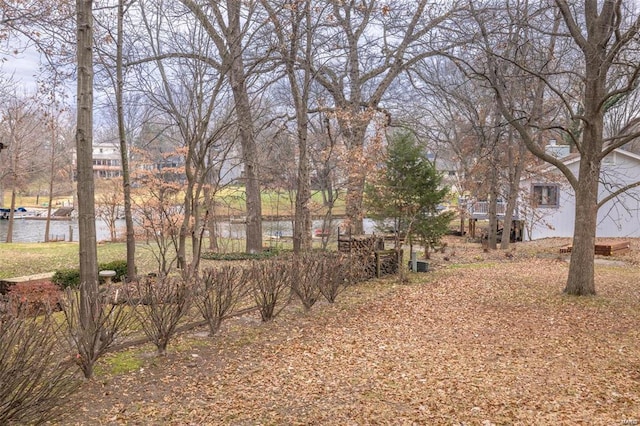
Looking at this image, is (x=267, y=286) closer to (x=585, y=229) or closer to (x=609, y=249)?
(x=585, y=229)

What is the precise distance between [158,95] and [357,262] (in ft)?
17.9

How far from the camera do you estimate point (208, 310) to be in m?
5.91

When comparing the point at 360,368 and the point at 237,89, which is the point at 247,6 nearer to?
the point at 237,89

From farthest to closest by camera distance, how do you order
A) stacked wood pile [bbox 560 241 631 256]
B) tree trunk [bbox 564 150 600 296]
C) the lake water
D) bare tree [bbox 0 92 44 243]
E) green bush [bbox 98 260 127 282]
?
the lake water, bare tree [bbox 0 92 44 243], stacked wood pile [bbox 560 241 631 256], green bush [bbox 98 260 127 282], tree trunk [bbox 564 150 600 296]

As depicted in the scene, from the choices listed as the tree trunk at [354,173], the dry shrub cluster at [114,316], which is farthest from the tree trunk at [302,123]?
the tree trunk at [354,173]

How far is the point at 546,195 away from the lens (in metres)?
21.3

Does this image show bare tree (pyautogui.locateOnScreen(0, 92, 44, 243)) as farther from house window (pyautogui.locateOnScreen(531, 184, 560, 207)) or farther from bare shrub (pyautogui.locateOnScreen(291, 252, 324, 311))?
house window (pyautogui.locateOnScreen(531, 184, 560, 207))

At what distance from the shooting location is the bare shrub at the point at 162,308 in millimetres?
5086

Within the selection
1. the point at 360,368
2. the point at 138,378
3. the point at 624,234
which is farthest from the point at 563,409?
the point at 624,234

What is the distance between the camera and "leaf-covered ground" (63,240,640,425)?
3.86 m

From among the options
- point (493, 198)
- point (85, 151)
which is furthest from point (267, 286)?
point (493, 198)

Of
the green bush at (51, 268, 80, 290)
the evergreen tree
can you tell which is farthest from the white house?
the green bush at (51, 268, 80, 290)

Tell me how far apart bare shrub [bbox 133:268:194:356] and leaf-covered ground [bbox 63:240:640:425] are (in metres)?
0.24

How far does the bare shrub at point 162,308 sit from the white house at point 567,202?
16141 millimetres
